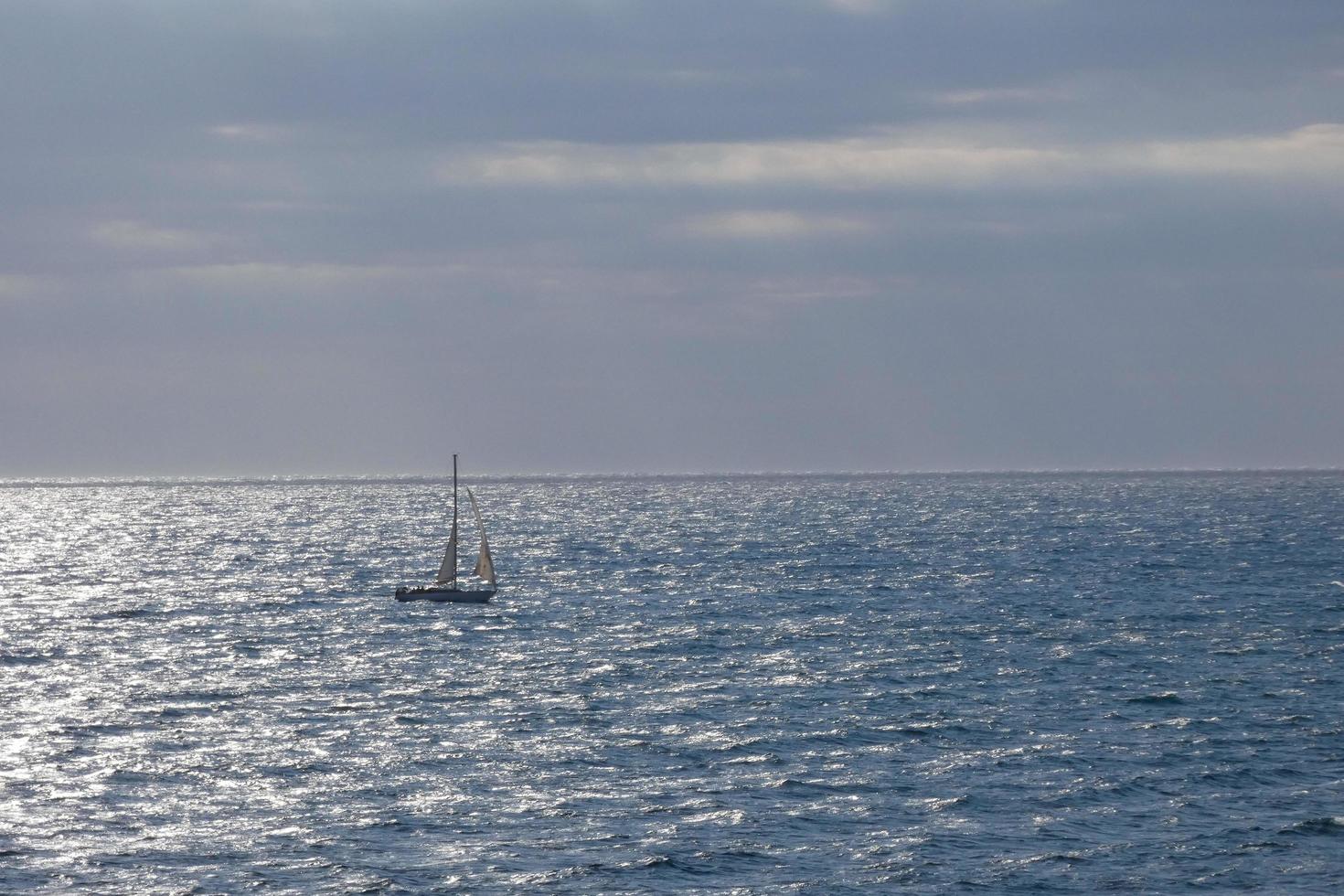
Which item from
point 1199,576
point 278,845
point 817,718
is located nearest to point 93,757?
point 278,845

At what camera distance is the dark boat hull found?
10800cm

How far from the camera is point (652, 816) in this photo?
46312 millimetres

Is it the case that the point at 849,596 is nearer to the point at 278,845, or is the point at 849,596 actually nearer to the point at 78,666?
the point at 78,666

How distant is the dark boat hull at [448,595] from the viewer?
108 m

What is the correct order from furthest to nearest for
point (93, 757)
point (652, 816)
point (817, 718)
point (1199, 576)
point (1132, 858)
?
point (1199, 576) < point (817, 718) < point (93, 757) < point (652, 816) < point (1132, 858)

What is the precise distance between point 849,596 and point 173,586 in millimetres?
56479

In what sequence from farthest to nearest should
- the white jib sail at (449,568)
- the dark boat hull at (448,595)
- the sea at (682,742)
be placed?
1. the white jib sail at (449,568)
2. the dark boat hull at (448,595)
3. the sea at (682,742)

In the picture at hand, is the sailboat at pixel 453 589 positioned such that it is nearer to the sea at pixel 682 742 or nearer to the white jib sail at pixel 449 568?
the white jib sail at pixel 449 568

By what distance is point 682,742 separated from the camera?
57.1 metres

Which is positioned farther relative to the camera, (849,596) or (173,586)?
(173,586)

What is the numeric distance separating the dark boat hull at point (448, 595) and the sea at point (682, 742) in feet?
3.97

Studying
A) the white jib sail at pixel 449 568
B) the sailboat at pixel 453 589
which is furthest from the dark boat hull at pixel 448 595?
the white jib sail at pixel 449 568

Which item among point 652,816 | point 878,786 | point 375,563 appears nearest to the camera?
point 652,816

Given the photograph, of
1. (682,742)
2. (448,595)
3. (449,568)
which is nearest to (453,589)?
(448,595)
